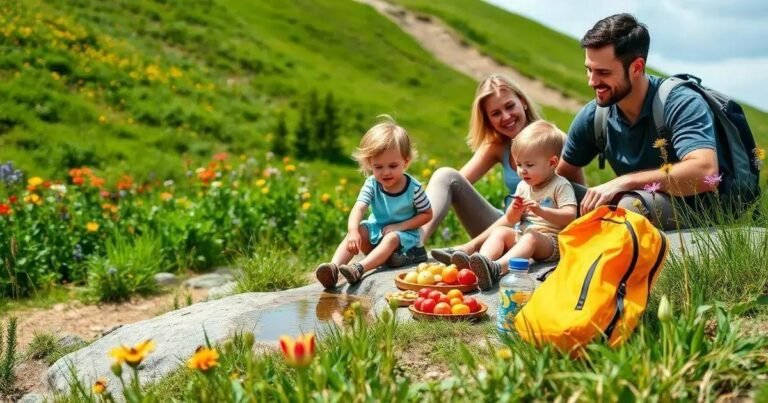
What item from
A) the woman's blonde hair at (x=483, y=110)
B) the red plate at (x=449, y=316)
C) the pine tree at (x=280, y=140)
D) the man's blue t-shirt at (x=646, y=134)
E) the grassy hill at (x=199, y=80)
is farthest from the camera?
the pine tree at (x=280, y=140)

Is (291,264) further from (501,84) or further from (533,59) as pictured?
(533,59)

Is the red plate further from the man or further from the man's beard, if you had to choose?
the man's beard

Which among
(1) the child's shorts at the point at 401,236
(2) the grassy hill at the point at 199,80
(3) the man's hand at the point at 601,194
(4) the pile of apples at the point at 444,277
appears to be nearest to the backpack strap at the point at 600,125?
(3) the man's hand at the point at 601,194

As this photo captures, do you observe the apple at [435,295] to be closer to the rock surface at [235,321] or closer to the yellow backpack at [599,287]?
the rock surface at [235,321]

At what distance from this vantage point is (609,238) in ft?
12.8

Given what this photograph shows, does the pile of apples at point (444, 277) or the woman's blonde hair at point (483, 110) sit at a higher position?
the woman's blonde hair at point (483, 110)

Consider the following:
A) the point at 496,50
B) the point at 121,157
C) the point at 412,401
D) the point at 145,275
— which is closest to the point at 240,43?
the point at 121,157

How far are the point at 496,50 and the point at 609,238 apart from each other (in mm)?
31262

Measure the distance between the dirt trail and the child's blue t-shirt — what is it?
76.9ft

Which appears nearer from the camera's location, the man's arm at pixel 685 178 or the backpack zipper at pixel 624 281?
the backpack zipper at pixel 624 281

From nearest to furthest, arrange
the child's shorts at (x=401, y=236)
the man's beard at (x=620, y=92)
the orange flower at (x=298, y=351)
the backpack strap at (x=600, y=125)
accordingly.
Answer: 1. the orange flower at (x=298, y=351)
2. the man's beard at (x=620, y=92)
3. the backpack strap at (x=600, y=125)
4. the child's shorts at (x=401, y=236)

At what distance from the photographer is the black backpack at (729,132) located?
5.50 m

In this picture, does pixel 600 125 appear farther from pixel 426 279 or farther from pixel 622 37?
pixel 426 279

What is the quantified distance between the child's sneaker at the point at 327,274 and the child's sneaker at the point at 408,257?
1.60 ft
